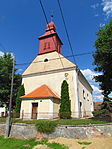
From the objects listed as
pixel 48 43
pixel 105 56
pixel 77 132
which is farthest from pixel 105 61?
pixel 48 43

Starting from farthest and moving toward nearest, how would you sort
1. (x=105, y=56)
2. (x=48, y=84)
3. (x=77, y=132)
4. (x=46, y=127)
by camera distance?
1. (x=48, y=84)
2. (x=105, y=56)
3. (x=46, y=127)
4. (x=77, y=132)

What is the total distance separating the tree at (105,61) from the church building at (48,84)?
10.7 feet

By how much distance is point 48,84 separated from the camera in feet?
58.7

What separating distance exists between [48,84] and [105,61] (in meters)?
8.91

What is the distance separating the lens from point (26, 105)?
15609mm

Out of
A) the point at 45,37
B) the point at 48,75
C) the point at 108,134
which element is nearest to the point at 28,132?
the point at 108,134

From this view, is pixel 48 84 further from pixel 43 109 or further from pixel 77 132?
pixel 77 132

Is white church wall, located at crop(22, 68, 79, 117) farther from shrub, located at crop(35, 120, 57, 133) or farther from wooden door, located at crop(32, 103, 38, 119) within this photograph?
shrub, located at crop(35, 120, 57, 133)

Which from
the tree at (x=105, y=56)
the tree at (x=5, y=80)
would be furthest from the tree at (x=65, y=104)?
the tree at (x=5, y=80)

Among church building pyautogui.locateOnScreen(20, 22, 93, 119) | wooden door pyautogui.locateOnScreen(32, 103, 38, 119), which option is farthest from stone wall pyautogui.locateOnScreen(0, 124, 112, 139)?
wooden door pyautogui.locateOnScreen(32, 103, 38, 119)

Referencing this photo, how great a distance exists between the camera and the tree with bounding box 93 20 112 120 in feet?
44.0

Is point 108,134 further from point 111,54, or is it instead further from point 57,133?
point 111,54

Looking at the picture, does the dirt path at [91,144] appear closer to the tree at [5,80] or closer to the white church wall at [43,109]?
the white church wall at [43,109]

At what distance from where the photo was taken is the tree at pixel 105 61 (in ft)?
44.0
